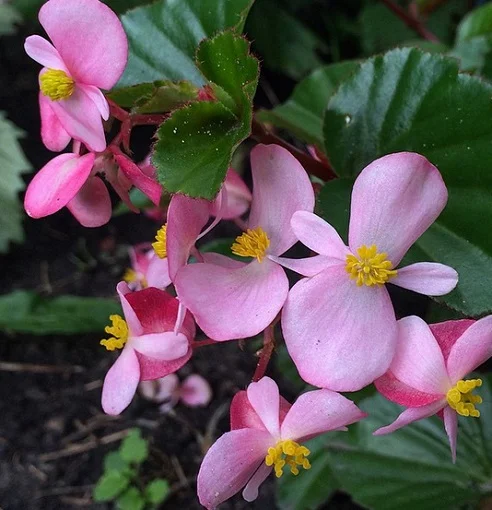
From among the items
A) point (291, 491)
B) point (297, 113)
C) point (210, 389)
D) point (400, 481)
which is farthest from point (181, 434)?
point (297, 113)

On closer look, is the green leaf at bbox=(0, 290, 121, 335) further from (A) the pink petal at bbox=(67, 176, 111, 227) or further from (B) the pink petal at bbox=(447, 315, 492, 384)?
(B) the pink petal at bbox=(447, 315, 492, 384)

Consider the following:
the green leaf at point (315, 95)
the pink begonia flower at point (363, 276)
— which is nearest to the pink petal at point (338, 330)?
the pink begonia flower at point (363, 276)

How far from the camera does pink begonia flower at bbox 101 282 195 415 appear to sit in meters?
0.45

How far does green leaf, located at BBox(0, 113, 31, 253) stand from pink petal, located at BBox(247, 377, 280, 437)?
100 cm

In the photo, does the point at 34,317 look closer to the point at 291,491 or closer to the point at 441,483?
the point at 291,491

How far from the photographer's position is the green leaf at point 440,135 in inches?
19.3

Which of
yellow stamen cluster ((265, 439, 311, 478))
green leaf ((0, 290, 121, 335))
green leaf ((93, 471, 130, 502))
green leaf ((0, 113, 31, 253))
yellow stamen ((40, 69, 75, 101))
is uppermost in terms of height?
yellow stamen ((40, 69, 75, 101))

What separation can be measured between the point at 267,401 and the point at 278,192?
137 millimetres

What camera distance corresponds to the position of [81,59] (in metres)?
0.43

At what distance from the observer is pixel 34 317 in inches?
49.2

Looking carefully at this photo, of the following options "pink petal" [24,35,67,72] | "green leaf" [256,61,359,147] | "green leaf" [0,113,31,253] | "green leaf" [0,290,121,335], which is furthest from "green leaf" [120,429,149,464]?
"pink petal" [24,35,67,72]

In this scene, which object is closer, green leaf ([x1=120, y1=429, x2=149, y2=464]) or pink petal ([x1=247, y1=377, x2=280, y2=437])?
pink petal ([x1=247, y1=377, x2=280, y2=437])

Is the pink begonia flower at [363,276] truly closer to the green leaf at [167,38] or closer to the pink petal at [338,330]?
the pink petal at [338,330]

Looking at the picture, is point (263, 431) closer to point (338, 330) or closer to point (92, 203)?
point (338, 330)
